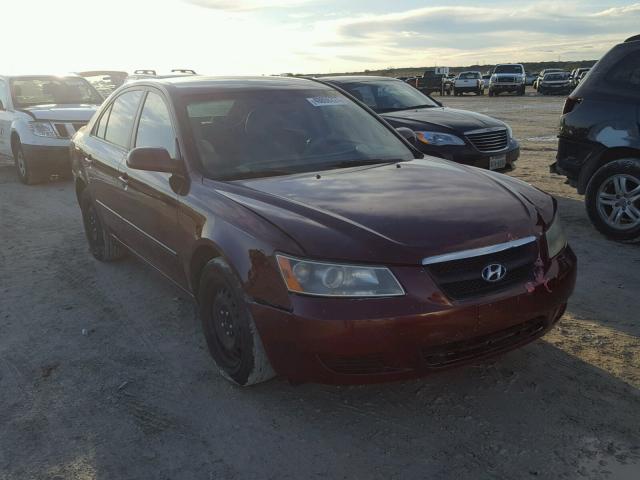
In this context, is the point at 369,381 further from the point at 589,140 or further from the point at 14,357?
the point at 589,140

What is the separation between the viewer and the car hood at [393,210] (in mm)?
2654

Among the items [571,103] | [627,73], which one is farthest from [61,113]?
[627,73]

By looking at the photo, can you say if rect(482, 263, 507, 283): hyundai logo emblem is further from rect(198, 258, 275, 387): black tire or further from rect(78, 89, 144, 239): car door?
rect(78, 89, 144, 239): car door

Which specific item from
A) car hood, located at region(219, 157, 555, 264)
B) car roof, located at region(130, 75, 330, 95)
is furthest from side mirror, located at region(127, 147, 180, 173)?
car roof, located at region(130, 75, 330, 95)

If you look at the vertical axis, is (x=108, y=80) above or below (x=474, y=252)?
above

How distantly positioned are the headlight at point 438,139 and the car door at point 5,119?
23.4ft

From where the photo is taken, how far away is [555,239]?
A: 124 inches

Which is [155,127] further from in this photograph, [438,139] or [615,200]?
[438,139]

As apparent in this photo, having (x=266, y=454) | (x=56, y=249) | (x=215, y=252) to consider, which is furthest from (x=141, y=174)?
(x=56, y=249)

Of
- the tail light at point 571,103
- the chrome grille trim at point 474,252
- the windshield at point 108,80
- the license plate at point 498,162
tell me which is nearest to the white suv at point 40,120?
the license plate at point 498,162

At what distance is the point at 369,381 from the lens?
2.70 metres

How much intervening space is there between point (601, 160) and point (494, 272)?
3871mm

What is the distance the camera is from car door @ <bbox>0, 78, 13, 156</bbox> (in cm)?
1034

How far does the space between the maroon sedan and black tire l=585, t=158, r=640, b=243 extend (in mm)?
2532
